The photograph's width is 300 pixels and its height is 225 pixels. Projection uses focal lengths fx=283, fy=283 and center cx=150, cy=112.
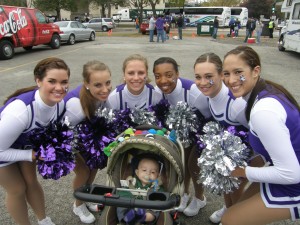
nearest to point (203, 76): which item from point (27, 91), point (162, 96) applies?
point (162, 96)

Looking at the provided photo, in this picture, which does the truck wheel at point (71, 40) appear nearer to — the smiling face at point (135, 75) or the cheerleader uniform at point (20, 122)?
the smiling face at point (135, 75)

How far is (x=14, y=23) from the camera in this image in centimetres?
1277

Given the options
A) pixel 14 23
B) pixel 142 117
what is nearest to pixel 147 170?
pixel 142 117

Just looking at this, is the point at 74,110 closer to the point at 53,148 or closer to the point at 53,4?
the point at 53,148

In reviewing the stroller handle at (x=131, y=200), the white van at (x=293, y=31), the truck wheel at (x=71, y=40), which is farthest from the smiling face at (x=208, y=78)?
the truck wheel at (x=71, y=40)

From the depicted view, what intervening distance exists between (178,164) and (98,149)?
0.81 m

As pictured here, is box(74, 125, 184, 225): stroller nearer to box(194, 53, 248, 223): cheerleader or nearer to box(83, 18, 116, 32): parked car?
box(194, 53, 248, 223): cheerleader

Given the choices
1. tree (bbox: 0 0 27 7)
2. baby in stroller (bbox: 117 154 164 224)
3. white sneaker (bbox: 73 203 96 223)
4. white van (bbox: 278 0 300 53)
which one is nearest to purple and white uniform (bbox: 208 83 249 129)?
baby in stroller (bbox: 117 154 164 224)

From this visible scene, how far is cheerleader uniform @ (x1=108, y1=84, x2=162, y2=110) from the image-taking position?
3023 mm

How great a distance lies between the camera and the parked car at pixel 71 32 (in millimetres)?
18589

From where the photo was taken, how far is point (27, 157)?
7.82ft

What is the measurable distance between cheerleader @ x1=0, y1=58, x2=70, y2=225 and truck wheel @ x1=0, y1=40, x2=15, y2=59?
1172cm

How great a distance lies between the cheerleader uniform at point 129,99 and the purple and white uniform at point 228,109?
2.27 feet

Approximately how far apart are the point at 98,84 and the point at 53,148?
2.48 feet
